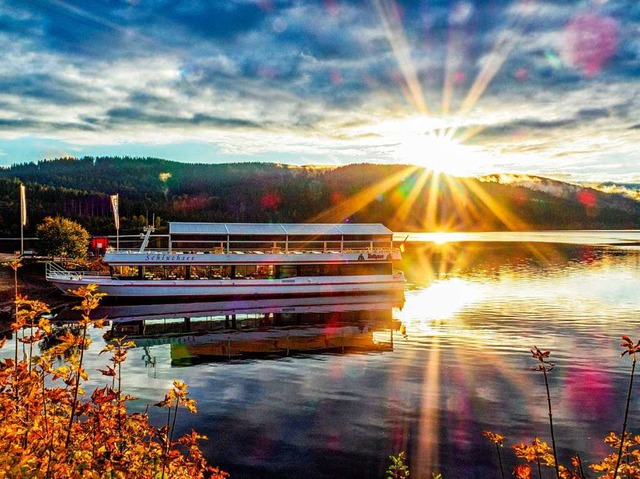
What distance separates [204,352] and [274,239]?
21.5 metres

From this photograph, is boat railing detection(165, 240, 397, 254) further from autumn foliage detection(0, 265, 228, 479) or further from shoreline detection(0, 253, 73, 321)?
autumn foliage detection(0, 265, 228, 479)

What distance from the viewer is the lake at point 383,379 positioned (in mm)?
16078

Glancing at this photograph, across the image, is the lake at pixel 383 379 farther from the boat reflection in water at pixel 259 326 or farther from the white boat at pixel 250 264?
the white boat at pixel 250 264

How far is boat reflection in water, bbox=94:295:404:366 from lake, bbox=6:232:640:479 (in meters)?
0.20

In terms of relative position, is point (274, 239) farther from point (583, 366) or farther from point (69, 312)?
point (583, 366)

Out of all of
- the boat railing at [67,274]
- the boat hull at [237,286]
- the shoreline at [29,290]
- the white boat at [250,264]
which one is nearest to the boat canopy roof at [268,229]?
the white boat at [250,264]

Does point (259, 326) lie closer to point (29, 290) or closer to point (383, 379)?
point (383, 379)

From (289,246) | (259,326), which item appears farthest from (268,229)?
(259,326)

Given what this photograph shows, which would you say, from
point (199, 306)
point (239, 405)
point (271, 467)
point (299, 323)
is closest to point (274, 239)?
point (199, 306)

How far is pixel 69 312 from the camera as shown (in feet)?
129

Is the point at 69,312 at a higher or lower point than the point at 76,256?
lower

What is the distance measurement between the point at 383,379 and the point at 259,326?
15.6m

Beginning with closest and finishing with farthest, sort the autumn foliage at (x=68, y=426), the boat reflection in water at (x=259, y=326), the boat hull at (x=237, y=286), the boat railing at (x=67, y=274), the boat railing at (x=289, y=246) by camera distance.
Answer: the autumn foliage at (x=68, y=426) → the boat reflection in water at (x=259, y=326) → the boat railing at (x=67, y=274) → the boat hull at (x=237, y=286) → the boat railing at (x=289, y=246)

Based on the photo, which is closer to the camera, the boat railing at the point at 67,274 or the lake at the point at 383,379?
the lake at the point at 383,379
